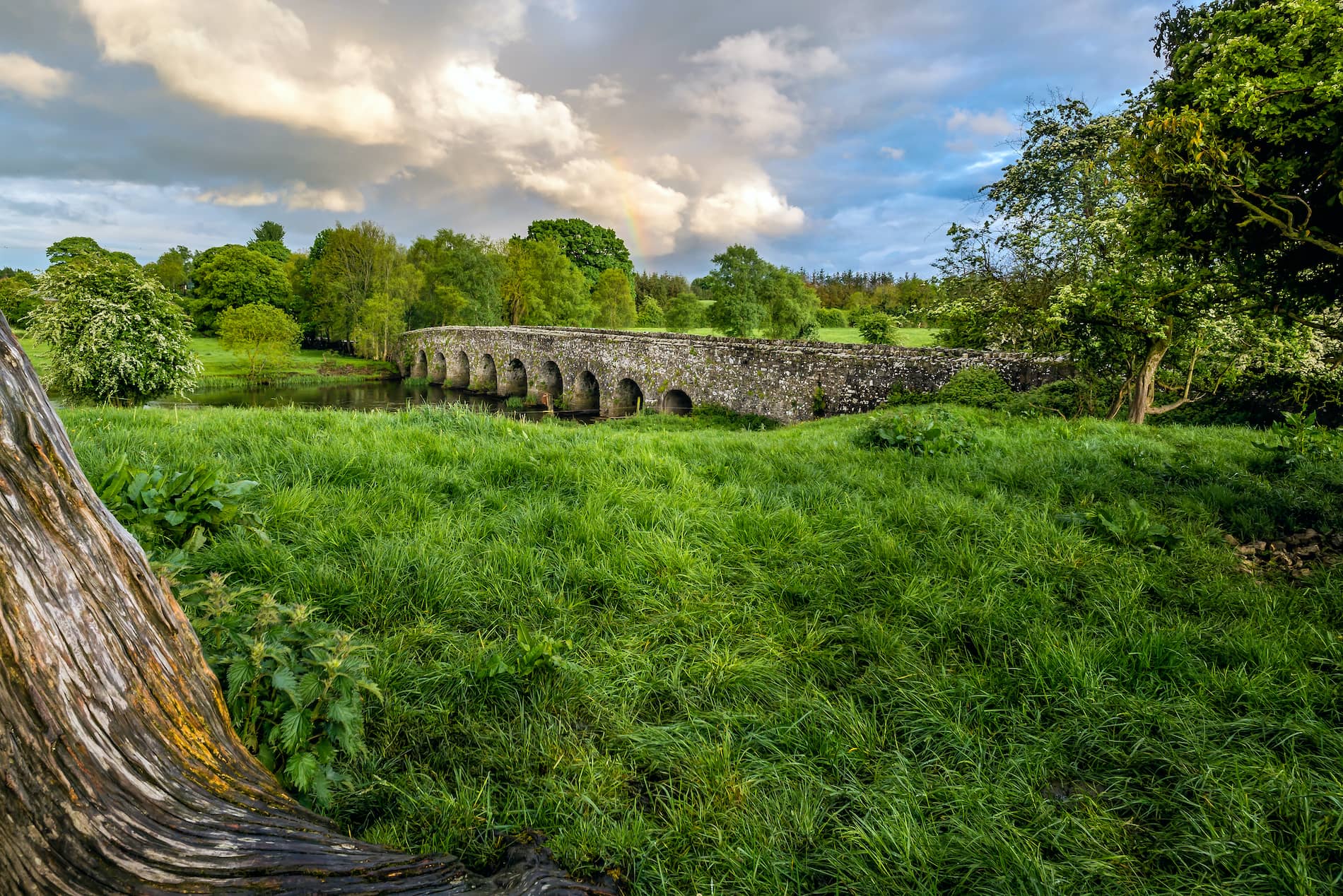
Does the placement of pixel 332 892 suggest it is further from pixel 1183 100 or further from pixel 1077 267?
pixel 1077 267

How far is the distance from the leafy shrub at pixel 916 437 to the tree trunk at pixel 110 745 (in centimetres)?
597

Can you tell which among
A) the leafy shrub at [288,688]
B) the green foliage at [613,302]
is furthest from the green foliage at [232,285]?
the leafy shrub at [288,688]

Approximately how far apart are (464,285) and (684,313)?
20447 millimetres

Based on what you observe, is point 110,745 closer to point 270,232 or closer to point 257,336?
point 257,336

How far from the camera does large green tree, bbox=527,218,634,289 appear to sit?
231 ft

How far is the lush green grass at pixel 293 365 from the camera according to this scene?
40.7m

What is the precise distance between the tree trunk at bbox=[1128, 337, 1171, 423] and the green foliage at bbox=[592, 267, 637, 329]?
49.9 m

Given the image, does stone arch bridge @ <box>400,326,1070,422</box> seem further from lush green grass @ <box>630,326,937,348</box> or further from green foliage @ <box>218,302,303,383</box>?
green foliage @ <box>218,302,303,383</box>

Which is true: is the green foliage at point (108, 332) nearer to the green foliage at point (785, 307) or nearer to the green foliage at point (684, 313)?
the green foliage at point (785, 307)

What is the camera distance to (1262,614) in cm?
331

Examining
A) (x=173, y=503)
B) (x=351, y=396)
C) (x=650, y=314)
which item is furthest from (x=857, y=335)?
(x=173, y=503)

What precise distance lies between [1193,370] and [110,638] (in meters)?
17.2

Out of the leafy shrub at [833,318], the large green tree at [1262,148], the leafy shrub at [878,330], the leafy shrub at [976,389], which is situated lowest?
the leafy shrub at [976,389]

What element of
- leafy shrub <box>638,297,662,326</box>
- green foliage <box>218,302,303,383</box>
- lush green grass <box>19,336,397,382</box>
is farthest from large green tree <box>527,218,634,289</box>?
green foliage <box>218,302,303,383</box>
